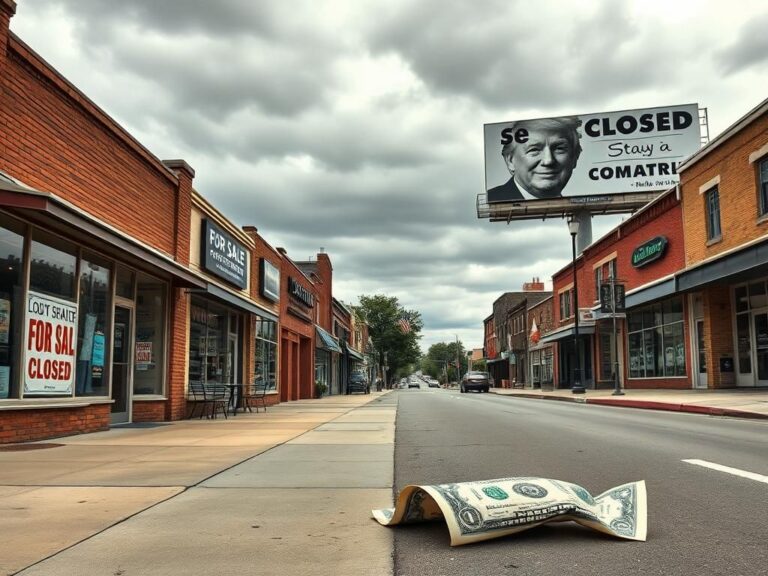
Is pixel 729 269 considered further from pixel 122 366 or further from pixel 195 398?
pixel 122 366

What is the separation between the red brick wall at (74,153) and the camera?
368 inches

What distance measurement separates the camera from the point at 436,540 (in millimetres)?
4406

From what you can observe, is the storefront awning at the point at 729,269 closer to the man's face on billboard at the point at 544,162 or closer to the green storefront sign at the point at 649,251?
the green storefront sign at the point at 649,251

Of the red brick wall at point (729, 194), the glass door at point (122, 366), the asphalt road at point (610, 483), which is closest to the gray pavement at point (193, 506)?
the asphalt road at point (610, 483)

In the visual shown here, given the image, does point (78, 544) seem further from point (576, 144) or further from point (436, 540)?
point (576, 144)

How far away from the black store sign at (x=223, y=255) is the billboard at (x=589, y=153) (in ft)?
75.3

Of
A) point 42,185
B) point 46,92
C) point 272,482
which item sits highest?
point 46,92

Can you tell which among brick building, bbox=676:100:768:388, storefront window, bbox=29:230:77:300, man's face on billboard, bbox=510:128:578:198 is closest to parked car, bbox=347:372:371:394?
man's face on billboard, bbox=510:128:578:198

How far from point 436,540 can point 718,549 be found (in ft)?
5.74

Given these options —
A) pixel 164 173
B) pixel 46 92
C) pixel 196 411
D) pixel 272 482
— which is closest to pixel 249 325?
pixel 196 411

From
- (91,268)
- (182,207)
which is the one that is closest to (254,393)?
(182,207)

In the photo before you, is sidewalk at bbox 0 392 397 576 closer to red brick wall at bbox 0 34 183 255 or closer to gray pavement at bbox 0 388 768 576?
gray pavement at bbox 0 388 768 576

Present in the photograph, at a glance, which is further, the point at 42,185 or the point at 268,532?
the point at 42,185

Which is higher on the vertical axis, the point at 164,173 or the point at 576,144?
the point at 576,144
